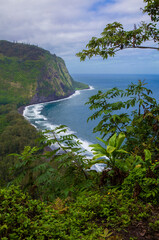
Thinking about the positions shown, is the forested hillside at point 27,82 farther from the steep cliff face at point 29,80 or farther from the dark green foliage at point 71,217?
the dark green foliage at point 71,217

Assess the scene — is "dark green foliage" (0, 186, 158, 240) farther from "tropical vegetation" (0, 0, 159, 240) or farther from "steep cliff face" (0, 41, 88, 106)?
"steep cliff face" (0, 41, 88, 106)

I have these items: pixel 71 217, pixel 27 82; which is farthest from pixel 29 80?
pixel 71 217

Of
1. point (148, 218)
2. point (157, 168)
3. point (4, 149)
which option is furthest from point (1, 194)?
point (4, 149)

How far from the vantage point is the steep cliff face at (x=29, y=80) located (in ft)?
488

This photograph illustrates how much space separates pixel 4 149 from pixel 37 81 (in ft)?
392

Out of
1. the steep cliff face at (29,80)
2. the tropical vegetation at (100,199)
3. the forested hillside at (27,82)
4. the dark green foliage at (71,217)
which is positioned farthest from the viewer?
the steep cliff face at (29,80)

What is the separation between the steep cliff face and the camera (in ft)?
488

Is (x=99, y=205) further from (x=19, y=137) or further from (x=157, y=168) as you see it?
(x=19, y=137)

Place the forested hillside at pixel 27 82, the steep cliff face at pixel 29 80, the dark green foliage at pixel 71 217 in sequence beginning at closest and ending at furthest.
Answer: the dark green foliage at pixel 71 217 < the forested hillside at pixel 27 82 < the steep cliff face at pixel 29 80

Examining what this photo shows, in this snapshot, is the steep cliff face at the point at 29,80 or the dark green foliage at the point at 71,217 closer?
the dark green foliage at the point at 71,217

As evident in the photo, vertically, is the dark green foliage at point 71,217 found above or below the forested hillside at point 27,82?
below

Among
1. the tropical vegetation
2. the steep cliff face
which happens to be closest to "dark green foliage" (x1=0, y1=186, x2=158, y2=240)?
the tropical vegetation

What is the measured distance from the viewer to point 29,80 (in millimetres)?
168375

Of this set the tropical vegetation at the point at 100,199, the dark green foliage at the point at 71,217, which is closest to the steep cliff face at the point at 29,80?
the tropical vegetation at the point at 100,199
